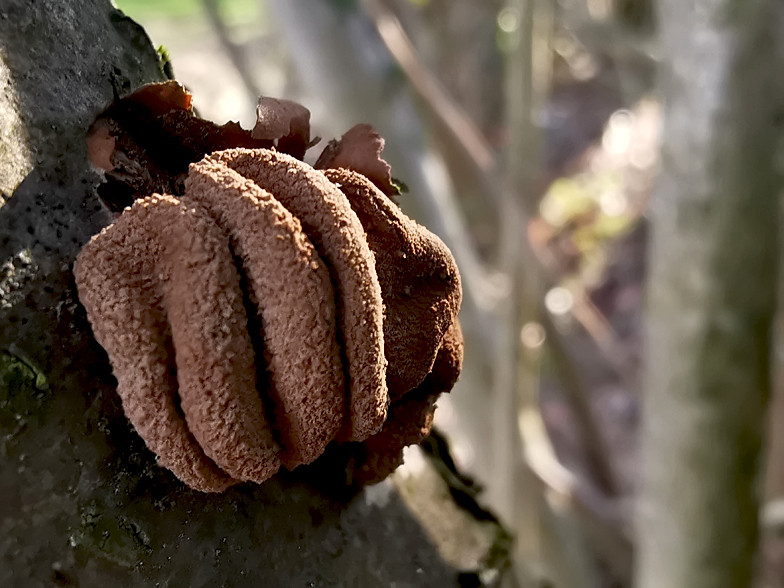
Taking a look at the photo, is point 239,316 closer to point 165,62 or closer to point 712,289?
→ point 165,62

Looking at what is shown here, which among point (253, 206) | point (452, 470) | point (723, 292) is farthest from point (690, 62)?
point (253, 206)

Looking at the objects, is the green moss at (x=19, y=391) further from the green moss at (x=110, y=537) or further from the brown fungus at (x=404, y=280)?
the brown fungus at (x=404, y=280)

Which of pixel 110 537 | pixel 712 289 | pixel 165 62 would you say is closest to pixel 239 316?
pixel 110 537

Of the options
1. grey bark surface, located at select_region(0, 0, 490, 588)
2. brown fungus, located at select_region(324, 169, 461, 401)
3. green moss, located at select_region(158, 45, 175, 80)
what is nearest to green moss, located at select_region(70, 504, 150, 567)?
Answer: grey bark surface, located at select_region(0, 0, 490, 588)

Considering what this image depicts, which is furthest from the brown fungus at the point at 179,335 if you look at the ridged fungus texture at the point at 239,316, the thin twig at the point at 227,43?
the thin twig at the point at 227,43

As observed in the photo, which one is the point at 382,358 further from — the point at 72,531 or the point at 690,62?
the point at 690,62

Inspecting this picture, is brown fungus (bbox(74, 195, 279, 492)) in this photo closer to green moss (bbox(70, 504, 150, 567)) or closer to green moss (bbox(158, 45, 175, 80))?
green moss (bbox(70, 504, 150, 567))
